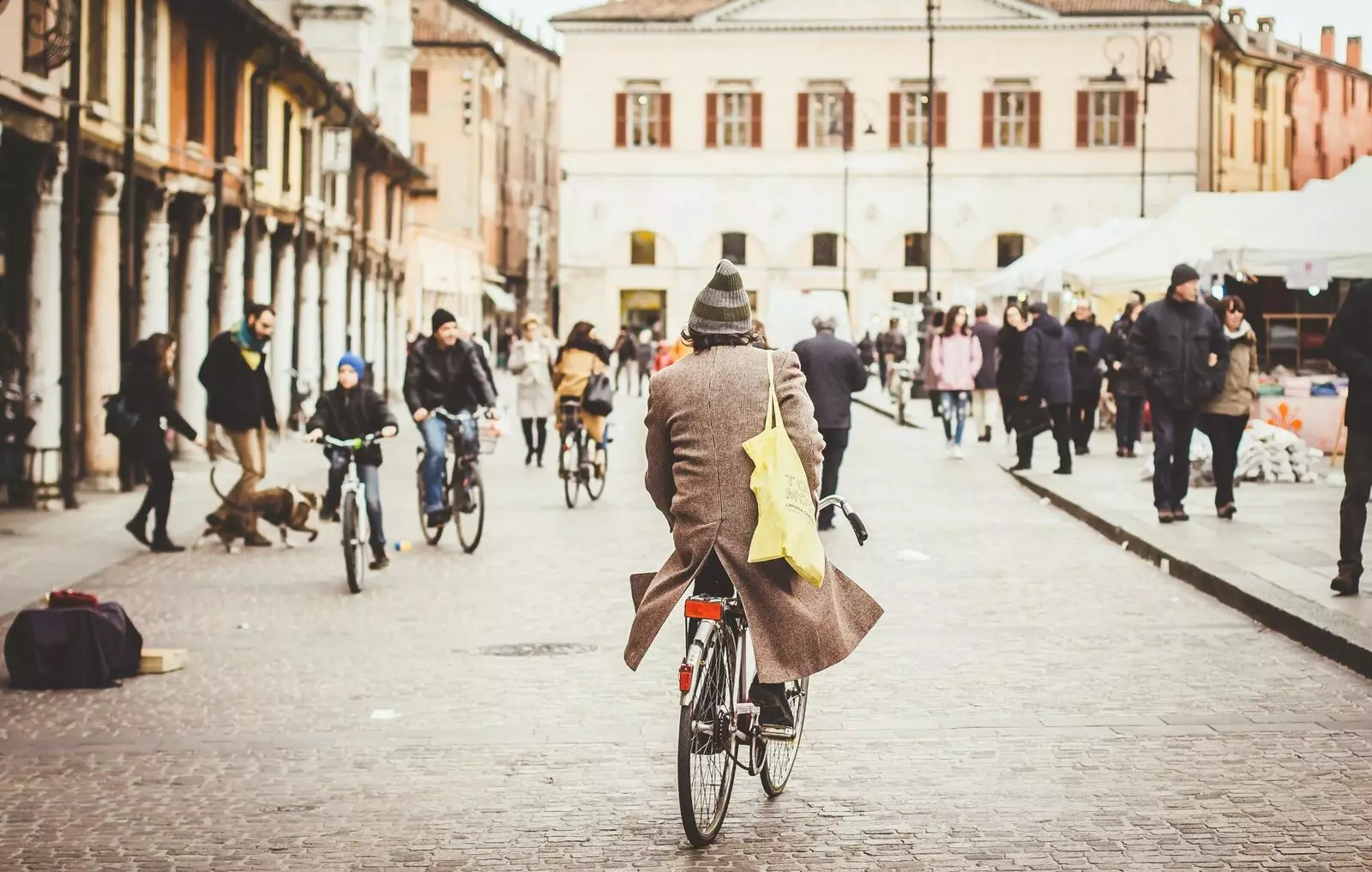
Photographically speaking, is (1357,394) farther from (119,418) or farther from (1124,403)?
(1124,403)

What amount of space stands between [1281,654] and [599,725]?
3753 millimetres

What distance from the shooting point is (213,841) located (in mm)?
6395

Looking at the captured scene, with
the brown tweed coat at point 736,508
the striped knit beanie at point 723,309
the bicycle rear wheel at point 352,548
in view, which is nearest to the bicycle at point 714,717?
the brown tweed coat at point 736,508

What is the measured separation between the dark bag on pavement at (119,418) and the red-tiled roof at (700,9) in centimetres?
5756

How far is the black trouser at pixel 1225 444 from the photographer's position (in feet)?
53.6

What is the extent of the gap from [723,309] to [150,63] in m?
18.2

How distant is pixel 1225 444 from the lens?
16391mm

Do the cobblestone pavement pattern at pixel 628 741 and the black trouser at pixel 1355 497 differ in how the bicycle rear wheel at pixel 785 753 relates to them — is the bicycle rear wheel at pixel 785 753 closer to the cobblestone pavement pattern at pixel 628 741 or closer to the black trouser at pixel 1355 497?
the cobblestone pavement pattern at pixel 628 741

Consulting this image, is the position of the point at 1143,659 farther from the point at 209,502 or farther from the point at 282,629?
the point at 209,502

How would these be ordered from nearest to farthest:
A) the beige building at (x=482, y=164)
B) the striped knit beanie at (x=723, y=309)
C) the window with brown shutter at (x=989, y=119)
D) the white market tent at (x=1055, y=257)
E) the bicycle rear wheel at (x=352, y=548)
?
1. the striped knit beanie at (x=723, y=309)
2. the bicycle rear wheel at (x=352, y=548)
3. the white market tent at (x=1055, y=257)
4. the beige building at (x=482, y=164)
5. the window with brown shutter at (x=989, y=119)

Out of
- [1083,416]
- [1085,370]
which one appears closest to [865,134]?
[1083,416]

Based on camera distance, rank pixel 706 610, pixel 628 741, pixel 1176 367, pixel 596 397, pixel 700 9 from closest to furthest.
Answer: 1. pixel 706 610
2. pixel 628 741
3. pixel 1176 367
4. pixel 596 397
5. pixel 700 9

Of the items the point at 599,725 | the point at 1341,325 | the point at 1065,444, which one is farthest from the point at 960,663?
the point at 1065,444

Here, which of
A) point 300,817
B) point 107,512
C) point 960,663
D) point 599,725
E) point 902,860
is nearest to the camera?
point 902,860
